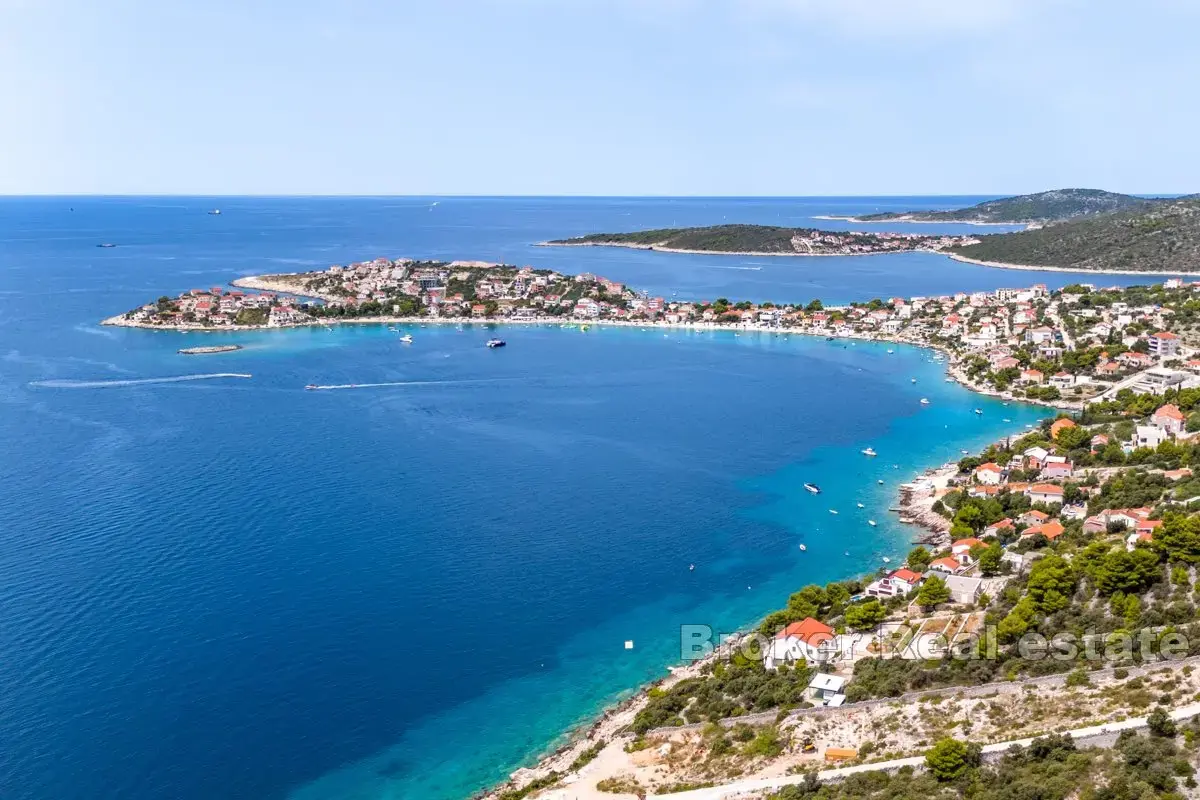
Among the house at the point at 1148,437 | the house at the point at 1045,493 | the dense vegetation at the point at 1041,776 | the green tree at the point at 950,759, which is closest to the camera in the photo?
the dense vegetation at the point at 1041,776

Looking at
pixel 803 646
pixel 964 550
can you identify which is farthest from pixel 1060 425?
pixel 803 646

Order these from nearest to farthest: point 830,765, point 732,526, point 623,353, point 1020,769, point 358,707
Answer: point 1020,769 < point 830,765 < point 358,707 < point 732,526 < point 623,353

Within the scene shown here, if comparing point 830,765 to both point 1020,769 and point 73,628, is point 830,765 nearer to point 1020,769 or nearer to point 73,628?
point 1020,769

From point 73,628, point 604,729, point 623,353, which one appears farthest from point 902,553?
point 623,353

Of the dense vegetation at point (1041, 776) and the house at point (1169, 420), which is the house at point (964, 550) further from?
the house at point (1169, 420)

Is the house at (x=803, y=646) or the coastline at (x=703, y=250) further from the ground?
the coastline at (x=703, y=250)

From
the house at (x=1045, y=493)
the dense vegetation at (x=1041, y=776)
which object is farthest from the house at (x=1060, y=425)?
the dense vegetation at (x=1041, y=776)

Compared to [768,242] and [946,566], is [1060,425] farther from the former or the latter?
[768,242]
